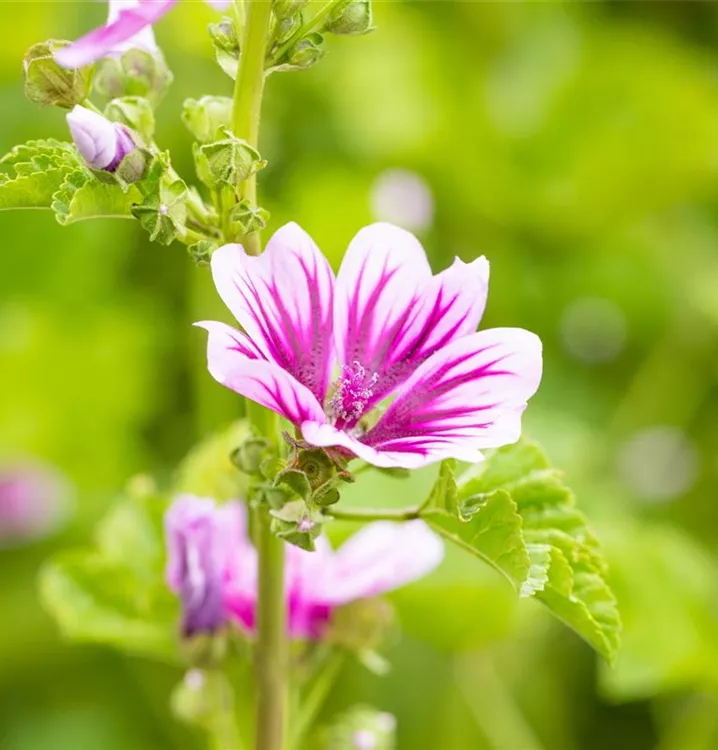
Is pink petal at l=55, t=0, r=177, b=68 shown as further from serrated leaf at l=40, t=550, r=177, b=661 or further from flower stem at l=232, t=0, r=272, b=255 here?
serrated leaf at l=40, t=550, r=177, b=661

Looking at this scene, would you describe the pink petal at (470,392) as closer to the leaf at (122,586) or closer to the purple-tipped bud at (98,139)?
the purple-tipped bud at (98,139)

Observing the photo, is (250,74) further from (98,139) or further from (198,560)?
(198,560)

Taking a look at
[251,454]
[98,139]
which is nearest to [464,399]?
[251,454]

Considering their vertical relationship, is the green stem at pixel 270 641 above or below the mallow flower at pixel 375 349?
below

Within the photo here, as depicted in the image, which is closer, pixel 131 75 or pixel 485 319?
pixel 131 75

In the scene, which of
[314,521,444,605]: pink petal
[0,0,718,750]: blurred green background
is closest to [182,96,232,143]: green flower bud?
[314,521,444,605]: pink petal

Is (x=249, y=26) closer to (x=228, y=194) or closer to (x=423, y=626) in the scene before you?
(x=228, y=194)

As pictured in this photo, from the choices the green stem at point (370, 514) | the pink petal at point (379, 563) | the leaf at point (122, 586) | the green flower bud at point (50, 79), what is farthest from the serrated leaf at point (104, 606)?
the green flower bud at point (50, 79)
